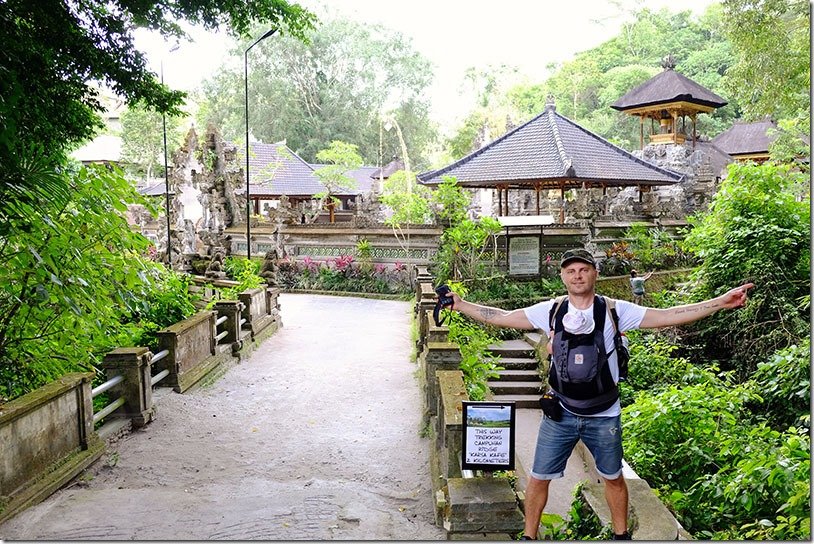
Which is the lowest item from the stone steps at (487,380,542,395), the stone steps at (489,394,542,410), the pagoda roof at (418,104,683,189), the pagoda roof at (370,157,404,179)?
the stone steps at (489,394,542,410)

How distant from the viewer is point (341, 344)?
9.76 metres

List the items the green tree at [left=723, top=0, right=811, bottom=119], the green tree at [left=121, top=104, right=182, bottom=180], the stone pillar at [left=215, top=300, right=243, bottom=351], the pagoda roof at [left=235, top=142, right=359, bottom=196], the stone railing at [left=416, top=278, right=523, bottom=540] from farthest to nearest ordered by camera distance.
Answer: the green tree at [left=121, top=104, right=182, bottom=180], the pagoda roof at [left=235, top=142, right=359, bottom=196], the stone pillar at [left=215, top=300, right=243, bottom=351], the green tree at [left=723, top=0, right=811, bottom=119], the stone railing at [left=416, top=278, right=523, bottom=540]

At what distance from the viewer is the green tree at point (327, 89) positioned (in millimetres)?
16484

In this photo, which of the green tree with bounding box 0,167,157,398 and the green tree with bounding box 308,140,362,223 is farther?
the green tree with bounding box 308,140,362,223

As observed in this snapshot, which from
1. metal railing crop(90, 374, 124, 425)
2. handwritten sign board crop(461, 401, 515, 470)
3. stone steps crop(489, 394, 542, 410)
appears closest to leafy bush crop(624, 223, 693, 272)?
stone steps crop(489, 394, 542, 410)

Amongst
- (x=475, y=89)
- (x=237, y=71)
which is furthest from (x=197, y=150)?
(x=475, y=89)

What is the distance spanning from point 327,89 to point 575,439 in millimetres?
20408

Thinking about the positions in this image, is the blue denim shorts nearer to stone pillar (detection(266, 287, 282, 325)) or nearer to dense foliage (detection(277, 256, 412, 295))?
stone pillar (detection(266, 287, 282, 325))

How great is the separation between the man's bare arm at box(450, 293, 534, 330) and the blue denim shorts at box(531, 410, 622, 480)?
44 centimetres

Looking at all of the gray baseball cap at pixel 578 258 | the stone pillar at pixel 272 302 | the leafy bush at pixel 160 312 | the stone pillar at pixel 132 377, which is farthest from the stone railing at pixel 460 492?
the stone pillar at pixel 272 302

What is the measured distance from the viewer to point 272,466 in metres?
4.98

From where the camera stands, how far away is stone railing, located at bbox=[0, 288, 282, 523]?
374 cm

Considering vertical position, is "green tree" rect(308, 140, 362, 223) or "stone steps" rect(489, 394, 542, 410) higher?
"green tree" rect(308, 140, 362, 223)

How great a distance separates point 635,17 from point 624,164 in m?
4.91
